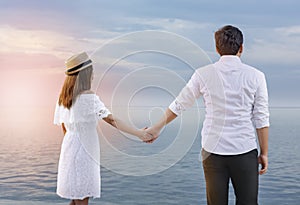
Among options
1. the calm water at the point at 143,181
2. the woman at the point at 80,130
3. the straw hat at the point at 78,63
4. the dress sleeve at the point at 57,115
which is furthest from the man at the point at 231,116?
the dress sleeve at the point at 57,115

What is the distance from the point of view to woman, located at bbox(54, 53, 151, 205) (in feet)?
8.42

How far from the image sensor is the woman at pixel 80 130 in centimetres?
257

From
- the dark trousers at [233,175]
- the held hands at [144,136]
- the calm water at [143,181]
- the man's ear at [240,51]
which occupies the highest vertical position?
the man's ear at [240,51]

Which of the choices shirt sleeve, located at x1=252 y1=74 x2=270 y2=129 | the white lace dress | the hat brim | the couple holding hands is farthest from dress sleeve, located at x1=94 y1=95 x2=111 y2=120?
shirt sleeve, located at x1=252 y1=74 x2=270 y2=129

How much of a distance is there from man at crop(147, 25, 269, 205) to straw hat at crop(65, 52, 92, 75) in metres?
0.65

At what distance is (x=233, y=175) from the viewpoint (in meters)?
2.23

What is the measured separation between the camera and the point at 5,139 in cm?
1583

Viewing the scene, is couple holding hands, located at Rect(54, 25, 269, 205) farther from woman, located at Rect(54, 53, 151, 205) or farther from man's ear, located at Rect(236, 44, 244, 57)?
woman, located at Rect(54, 53, 151, 205)

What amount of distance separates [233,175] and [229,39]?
0.67 metres

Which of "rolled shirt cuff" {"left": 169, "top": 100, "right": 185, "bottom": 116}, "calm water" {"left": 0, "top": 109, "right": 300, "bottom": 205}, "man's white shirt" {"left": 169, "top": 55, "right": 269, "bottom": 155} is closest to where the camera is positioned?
"man's white shirt" {"left": 169, "top": 55, "right": 269, "bottom": 155}

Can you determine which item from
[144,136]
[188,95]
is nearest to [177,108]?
[188,95]

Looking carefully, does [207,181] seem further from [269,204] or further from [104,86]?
[269,204]

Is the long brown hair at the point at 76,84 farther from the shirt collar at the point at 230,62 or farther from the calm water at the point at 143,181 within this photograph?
the shirt collar at the point at 230,62

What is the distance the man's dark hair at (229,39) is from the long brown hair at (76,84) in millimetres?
772
